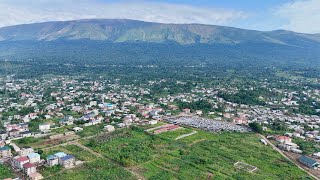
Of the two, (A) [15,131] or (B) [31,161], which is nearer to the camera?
(B) [31,161]

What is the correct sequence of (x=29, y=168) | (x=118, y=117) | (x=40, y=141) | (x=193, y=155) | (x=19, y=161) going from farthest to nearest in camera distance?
(x=118, y=117) < (x=40, y=141) < (x=193, y=155) < (x=19, y=161) < (x=29, y=168)

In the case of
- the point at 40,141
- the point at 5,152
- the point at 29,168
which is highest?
the point at 29,168

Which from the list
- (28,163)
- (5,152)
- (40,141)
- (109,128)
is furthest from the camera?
(109,128)

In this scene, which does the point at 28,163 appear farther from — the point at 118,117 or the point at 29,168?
the point at 118,117

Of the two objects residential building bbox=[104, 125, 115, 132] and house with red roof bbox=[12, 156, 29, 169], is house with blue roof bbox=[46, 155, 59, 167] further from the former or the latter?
residential building bbox=[104, 125, 115, 132]

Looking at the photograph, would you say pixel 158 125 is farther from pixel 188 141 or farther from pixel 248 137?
pixel 248 137

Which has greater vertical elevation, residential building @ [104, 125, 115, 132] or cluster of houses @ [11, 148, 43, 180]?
cluster of houses @ [11, 148, 43, 180]

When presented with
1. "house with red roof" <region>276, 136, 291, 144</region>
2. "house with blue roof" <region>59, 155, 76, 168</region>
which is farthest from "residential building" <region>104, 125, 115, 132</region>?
"house with red roof" <region>276, 136, 291, 144</region>

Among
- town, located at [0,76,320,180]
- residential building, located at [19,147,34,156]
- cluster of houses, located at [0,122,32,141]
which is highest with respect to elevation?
residential building, located at [19,147,34,156]

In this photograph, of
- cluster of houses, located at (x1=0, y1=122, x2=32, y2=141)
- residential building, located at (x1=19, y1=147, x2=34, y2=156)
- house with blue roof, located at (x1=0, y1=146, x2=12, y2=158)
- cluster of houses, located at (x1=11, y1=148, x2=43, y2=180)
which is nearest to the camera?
cluster of houses, located at (x1=11, y1=148, x2=43, y2=180)

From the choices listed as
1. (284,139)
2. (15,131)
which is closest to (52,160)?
(15,131)
